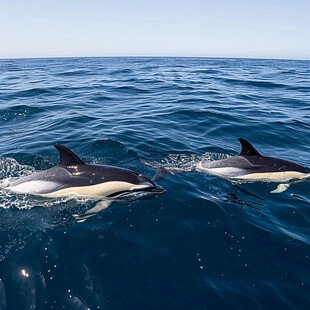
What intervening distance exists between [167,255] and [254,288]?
1538 millimetres

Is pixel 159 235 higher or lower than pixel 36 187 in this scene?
lower

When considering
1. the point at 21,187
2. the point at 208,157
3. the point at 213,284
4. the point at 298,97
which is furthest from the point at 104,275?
the point at 298,97

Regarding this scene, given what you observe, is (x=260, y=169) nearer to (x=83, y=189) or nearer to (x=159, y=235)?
(x=159, y=235)

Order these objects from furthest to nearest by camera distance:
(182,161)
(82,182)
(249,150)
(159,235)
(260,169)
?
(182,161), (249,150), (260,169), (82,182), (159,235)

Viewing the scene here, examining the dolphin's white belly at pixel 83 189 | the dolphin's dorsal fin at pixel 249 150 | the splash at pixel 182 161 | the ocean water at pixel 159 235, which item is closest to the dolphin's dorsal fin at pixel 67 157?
the dolphin's white belly at pixel 83 189

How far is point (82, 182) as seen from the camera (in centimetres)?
628

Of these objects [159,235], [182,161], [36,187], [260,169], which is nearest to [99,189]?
[36,187]

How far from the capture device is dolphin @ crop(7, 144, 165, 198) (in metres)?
6.29

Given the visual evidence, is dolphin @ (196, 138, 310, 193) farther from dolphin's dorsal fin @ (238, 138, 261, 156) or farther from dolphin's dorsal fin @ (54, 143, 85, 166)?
dolphin's dorsal fin @ (54, 143, 85, 166)

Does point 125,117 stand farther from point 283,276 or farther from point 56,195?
point 283,276

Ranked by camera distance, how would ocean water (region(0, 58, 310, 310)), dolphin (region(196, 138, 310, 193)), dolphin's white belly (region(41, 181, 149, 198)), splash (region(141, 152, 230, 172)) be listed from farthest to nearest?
splash (region(141, 152, 230, 172)), dolphin (region(196, 138, 310, 193)), dolphin's white belly (region(41, 181, 149, 198)), ocean water (region(0, 58, 310, 310))

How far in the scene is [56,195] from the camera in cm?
636

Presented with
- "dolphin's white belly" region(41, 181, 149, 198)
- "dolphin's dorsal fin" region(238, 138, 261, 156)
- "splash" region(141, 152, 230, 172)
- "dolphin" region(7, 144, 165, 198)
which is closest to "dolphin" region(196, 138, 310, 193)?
"dolphin's dorsal fin" region(238, 138, 261, 156)

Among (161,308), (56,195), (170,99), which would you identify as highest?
(170,99)
